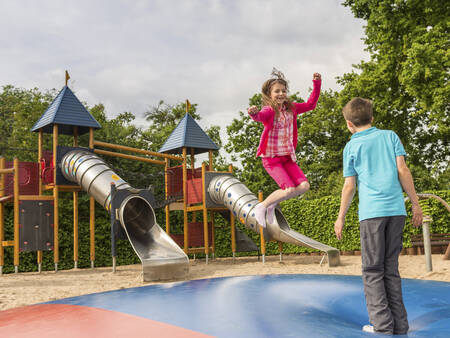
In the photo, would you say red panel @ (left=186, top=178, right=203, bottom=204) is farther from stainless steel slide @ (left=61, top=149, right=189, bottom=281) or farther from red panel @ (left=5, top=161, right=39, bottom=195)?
red panel @ (left=5, top=161, right=39, bottom=195)

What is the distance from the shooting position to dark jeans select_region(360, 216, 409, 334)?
3.19 metres

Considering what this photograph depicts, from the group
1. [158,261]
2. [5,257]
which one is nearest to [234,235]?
[158,261]

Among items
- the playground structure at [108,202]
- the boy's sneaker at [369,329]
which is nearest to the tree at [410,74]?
the playground structure at [108,202]

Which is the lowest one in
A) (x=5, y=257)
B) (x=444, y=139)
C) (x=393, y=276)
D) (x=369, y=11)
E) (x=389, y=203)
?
(x=5, y=257)

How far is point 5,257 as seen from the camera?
13172 millimetres

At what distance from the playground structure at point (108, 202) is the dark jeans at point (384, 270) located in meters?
6.67

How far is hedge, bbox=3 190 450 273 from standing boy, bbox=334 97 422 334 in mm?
10857

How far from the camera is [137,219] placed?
38.6 feet

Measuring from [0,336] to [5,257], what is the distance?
433 inches

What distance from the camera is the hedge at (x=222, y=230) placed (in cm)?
1395

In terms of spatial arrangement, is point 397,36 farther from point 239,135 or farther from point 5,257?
point 5,257

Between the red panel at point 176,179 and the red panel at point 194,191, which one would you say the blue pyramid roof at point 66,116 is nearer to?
the red panel at point 176,179

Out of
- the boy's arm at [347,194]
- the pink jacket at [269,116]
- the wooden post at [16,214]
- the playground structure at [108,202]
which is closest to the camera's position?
the boy's arm at [347,194]

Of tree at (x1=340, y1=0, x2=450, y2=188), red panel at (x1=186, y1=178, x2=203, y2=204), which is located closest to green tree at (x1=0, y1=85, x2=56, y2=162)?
red panel at (x1=186, y1=178, x2=203, y2=204)
